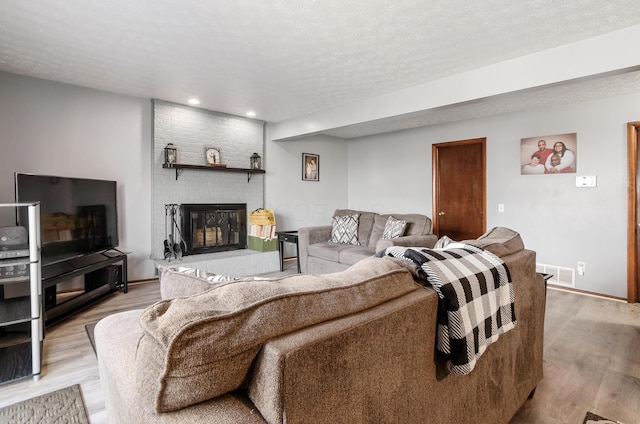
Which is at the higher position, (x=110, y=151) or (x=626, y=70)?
(x=626, y=70)

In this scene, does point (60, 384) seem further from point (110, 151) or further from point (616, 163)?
point (616, 163)

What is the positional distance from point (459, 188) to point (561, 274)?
170 cm

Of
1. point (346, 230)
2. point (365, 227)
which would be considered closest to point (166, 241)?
point (346, 230)

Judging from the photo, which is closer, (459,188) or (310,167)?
(459,188)

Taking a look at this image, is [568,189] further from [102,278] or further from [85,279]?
[85,279]

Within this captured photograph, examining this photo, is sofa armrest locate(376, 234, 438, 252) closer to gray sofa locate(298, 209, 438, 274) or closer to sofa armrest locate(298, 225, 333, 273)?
gray sofa locate(298, 209, 438, 274)

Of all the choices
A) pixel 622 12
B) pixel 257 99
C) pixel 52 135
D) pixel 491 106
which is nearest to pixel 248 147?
pixel 257 99

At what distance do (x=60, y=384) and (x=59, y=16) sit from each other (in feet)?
7.97

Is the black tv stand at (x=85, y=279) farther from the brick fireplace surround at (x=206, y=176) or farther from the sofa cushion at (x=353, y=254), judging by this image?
the sofa cushion at (x=353, y=254)

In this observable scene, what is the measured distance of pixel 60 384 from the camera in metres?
2.05

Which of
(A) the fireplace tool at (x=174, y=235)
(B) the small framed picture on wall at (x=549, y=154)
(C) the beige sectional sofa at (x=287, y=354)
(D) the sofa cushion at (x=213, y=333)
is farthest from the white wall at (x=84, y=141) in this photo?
(B) the small framed picture on wall at (x=549, y=154)

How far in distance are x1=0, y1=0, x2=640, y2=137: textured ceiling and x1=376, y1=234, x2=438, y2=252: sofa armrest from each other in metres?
1.70

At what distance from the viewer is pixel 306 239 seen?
4754mm

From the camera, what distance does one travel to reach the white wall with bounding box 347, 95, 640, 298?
3.72 m
